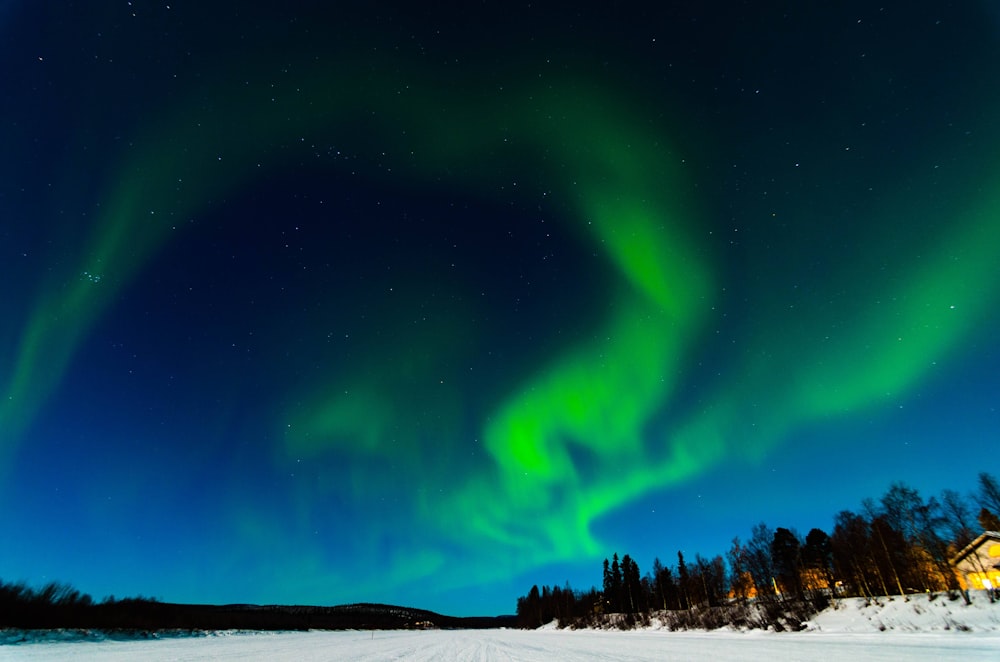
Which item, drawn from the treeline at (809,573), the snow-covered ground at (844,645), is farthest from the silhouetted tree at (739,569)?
the snow-covered ground at (844,645)

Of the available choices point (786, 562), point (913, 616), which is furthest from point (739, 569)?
point (913, 616)

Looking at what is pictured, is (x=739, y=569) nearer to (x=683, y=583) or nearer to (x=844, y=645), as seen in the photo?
(x=683, y=583)

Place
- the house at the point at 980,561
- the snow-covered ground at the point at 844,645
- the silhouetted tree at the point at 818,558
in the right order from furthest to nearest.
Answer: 1. the silhouetted tree at the point at 818,558
2. the house at the point at 980,561
3. the snow-covered ground at the point at 844,645


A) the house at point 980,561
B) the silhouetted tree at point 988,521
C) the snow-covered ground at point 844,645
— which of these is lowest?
the snow-covered ground at point 844,645

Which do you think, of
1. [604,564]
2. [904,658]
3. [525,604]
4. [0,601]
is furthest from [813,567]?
[525,604]

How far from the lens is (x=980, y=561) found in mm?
48938

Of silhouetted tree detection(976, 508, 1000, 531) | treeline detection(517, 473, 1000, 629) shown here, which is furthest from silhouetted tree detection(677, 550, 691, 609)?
silhouetted tree detection(976, 508, 1000, 531)

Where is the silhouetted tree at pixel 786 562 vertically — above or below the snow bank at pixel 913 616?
above

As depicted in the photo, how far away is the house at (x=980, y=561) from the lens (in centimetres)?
4762

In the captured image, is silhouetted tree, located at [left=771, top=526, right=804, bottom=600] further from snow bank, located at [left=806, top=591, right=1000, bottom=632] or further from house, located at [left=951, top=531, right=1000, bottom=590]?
snow bank, located at [left=806, top=591, right=1000, bottom=632]

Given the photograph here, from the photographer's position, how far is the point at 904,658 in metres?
15.3

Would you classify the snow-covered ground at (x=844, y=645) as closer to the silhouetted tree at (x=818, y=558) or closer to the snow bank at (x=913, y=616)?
the snow bank at (x=913, y=616)

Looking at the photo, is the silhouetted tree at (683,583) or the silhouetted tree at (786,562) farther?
the silhouetted tree at (683,583)

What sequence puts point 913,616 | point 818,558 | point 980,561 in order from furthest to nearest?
point 818,558 → point 980,561 → point 913,616
